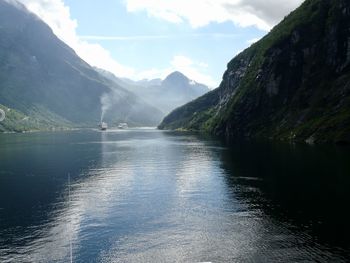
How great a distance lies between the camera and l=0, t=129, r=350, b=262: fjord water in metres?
69.6

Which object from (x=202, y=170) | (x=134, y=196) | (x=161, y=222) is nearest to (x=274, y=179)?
(x=202, y=170)

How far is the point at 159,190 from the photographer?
405ft

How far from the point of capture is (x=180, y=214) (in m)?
94.6

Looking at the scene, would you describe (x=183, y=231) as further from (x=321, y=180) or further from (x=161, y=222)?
(x=321, y=180)

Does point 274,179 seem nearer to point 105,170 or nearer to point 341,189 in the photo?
point 341,189

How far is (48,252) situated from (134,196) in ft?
150

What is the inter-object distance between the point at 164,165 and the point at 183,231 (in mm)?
98448

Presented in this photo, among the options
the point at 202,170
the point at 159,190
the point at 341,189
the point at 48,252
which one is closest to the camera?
the point at 48,252

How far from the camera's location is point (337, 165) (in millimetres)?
151375

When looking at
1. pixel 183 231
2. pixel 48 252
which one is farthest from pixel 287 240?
pixel 48 252

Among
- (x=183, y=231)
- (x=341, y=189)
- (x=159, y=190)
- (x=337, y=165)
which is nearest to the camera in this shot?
(x=183, y=231)

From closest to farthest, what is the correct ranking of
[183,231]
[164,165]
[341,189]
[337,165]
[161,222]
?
[183,231] < [161,222] < [341,189] < [337,165] < [164,165]

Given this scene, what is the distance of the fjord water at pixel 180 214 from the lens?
6962cm

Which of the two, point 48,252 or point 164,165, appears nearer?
point 48,252
